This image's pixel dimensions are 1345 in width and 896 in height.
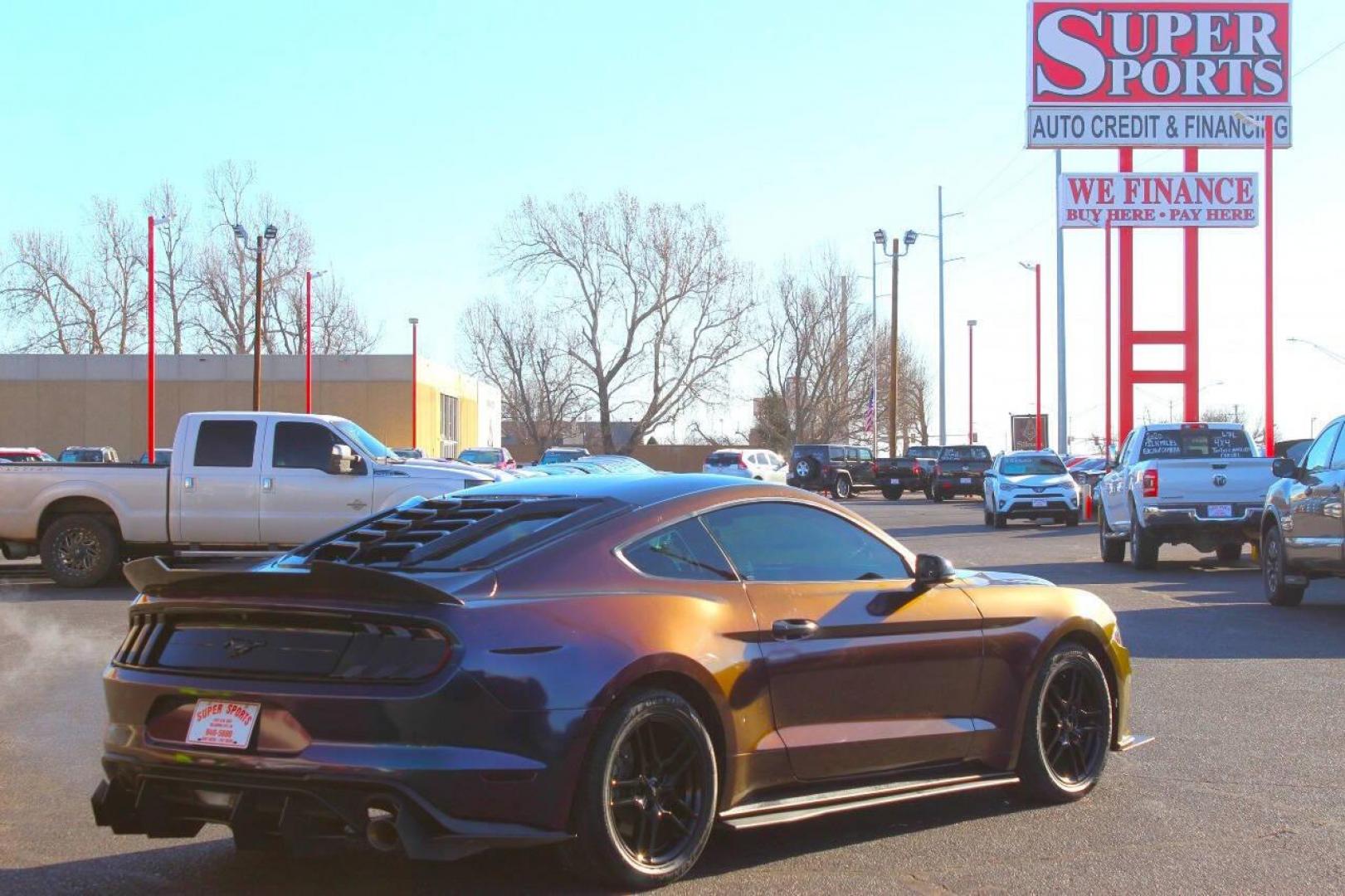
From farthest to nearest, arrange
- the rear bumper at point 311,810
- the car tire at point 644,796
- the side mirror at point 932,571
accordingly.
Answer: the side mirror at point 932,571, the car tire at point 644,796, the rear bumper at point 311,810

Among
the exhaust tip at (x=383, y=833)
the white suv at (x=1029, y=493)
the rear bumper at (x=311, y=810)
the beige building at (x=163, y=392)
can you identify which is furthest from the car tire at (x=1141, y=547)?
the beige building at (x=163, y=392)

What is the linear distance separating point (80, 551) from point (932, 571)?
13540mm

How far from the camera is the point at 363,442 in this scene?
1803cm

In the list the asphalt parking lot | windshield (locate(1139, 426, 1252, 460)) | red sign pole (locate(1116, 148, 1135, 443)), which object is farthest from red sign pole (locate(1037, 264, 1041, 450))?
the asphalt parking lot

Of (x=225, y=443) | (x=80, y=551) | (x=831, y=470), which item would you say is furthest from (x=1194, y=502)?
(x=831, y=470)

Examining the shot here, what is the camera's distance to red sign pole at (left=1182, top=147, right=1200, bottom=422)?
36.5 m

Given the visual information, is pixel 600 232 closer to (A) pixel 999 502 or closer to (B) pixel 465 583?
(A) pixel 999 502

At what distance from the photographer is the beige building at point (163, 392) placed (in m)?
69.3

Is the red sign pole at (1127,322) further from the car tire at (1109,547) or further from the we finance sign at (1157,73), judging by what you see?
the car tire at (1109,547)

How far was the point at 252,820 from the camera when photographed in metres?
5.01

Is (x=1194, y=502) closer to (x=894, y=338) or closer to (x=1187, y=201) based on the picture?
(x=1187, y=201)

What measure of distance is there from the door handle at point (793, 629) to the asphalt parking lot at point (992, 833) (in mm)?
833

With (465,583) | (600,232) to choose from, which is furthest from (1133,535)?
(600,232)

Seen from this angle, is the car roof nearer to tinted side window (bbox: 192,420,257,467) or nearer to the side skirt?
the side skirt
